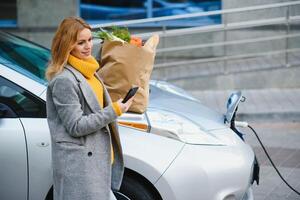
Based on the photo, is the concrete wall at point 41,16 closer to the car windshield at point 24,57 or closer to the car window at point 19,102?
the car windshield at point 24,57

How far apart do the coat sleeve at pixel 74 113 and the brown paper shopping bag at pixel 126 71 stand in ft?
3.33

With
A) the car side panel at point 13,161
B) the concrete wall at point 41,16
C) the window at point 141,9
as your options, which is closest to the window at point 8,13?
the concrete wall at point 41,16

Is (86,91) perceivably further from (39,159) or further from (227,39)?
(227,39)

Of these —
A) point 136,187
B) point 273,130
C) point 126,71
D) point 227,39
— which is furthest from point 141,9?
point 136,187

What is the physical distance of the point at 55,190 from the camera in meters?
3.96

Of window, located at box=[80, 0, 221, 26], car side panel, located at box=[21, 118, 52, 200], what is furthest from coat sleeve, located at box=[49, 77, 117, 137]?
window, located at box=[80, 0, 221, 26]

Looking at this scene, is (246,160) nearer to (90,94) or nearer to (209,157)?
(209,157)

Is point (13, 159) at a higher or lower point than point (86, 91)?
lower

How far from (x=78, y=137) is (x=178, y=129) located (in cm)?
115

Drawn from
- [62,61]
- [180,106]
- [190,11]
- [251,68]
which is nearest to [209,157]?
[180,106]

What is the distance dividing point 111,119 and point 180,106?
180 centimetres

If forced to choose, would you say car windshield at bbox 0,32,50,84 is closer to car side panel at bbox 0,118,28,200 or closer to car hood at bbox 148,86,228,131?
car side panel at bbox 0,118,28,200

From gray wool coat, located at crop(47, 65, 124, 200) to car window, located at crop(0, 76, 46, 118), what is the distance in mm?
A: 774

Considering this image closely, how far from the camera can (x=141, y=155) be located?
Result: 4.52 metres
